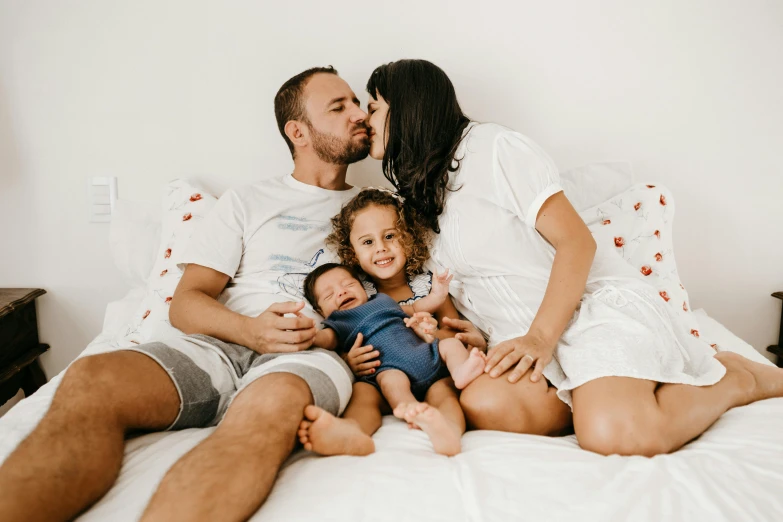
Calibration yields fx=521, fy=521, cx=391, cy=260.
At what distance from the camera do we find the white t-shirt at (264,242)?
1.36m

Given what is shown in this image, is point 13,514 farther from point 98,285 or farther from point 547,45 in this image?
point 547,45

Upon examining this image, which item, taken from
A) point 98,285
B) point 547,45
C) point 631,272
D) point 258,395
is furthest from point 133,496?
point 547,45

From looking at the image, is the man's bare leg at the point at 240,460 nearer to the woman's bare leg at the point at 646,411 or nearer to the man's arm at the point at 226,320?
the man's arm at the point at 226,320

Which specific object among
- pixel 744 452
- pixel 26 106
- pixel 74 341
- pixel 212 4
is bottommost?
pixel 74 341

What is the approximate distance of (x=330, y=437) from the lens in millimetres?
871

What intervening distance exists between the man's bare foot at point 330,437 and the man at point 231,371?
0.09 ft

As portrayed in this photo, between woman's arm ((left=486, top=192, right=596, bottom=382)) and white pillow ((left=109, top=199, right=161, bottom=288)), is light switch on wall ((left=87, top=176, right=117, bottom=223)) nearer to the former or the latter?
white pillow ((left=109, top=199, right=161, bottom=288))

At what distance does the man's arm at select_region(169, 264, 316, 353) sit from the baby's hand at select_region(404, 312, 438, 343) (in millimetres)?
229

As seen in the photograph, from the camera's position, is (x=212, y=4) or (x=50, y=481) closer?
(x=50, y=481)

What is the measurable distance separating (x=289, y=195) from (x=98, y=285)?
810mm

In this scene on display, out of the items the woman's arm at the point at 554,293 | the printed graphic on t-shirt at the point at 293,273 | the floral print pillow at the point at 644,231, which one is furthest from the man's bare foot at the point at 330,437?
the floral print pillow at the point at 644,231

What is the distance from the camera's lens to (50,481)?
706 millimetres

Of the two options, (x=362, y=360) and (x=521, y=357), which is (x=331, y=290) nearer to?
(x=362, y=360)

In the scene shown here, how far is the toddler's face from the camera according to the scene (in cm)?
136
